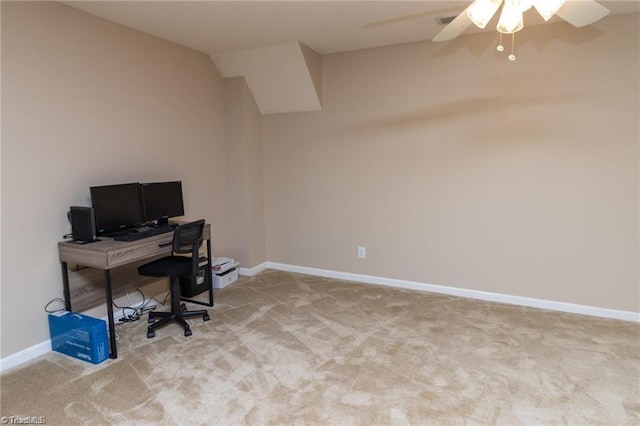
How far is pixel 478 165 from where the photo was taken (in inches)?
146

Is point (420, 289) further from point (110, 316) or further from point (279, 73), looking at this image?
point (110, 316)

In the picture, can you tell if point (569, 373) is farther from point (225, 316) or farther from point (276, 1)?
point (276, 1)

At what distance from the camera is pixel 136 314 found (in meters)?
3.46

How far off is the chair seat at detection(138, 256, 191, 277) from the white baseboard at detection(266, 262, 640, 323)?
1.73 meters

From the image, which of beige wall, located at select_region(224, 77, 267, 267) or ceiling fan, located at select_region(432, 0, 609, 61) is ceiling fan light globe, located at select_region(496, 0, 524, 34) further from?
beige wall, located at select_region(224, 77, 267, 267)

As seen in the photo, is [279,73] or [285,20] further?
[279,73]

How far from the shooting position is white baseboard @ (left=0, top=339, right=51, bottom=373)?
2.60m

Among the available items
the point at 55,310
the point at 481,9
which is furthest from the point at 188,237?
the point at 481,9

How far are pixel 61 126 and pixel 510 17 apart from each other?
3000 millimetres

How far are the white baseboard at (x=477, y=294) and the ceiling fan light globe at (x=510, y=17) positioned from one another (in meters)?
2.56

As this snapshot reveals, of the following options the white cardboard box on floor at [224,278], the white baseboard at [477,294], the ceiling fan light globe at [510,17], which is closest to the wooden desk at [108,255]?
the white cardboard box on floor at [224,278]

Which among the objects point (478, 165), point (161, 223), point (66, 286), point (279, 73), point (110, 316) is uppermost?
point (279, 73)

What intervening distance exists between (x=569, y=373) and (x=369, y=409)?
138 cm

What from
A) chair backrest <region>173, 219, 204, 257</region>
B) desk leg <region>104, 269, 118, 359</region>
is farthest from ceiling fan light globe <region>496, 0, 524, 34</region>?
desk leg <region>104, 269, 118, 359</region>
